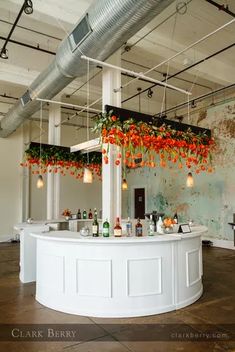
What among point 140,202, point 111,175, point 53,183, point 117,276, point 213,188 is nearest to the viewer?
point 117,276

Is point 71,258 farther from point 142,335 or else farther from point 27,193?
point 27,193

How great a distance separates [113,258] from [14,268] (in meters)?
3.53

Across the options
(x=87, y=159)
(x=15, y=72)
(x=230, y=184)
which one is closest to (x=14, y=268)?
(x=87, y=159)

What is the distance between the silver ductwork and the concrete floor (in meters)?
3.59

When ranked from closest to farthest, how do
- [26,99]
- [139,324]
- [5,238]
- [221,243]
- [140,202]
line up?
[139,324] < [26,99] < [221,243] < [5,238] < [140,202]

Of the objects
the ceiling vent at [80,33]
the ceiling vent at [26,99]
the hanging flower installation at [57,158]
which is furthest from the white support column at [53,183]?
Answer: the ceiling vent at [80,33]

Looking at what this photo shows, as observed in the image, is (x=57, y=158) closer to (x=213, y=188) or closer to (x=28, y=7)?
(x=28, y=7)

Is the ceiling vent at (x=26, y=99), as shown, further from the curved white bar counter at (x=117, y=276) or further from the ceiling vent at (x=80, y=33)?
the curved white bar counter at (x=117, y=276)

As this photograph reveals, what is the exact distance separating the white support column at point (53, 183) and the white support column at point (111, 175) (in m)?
3.33

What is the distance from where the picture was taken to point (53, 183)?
25.7ft

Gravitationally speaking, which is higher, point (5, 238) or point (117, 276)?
point (117, 276)

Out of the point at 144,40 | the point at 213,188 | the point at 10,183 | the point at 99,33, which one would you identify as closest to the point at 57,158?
the point at 144,40

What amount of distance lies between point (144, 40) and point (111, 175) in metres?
2.76

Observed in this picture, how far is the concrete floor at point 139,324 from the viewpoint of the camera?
2881mm
